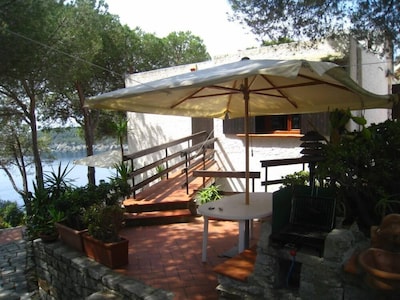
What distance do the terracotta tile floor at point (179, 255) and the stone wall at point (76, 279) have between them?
19 centimetres

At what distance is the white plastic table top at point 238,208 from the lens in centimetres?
320

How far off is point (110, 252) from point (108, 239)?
0.56ft

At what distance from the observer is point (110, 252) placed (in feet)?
12.0

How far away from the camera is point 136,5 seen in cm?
746

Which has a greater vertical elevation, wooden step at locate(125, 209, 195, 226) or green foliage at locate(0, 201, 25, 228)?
wooden step at locate(125, 209, 195, 226)

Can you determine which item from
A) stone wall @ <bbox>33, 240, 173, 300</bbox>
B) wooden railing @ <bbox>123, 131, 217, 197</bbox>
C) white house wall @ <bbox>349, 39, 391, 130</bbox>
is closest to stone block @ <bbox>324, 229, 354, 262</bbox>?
stone wall @ <bbox>33, 240, 173, 300</bbox>

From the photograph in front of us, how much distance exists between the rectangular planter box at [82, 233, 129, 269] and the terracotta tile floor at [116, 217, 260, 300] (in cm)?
10

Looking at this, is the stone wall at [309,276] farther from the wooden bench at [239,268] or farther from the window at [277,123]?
the window at [277,123]

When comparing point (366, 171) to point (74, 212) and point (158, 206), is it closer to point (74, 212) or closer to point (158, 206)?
point (74, 212)

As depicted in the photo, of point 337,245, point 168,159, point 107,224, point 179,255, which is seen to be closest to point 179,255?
point 179,255

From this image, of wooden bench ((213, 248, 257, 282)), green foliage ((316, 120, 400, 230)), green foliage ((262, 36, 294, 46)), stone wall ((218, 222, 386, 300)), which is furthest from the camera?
green foliage ((262, 36, 294, 46))

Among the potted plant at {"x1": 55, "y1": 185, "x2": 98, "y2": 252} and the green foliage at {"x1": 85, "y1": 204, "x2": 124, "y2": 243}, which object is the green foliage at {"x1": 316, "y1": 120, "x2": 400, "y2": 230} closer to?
the green foliage at {"x1": 85, "y1": 204, "x2": 124, "y2": 243}

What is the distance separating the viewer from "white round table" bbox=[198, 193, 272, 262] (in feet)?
10.5

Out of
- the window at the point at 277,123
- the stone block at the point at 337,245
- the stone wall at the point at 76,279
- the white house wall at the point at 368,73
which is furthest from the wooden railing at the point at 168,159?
the stone block at the point at 337,245
